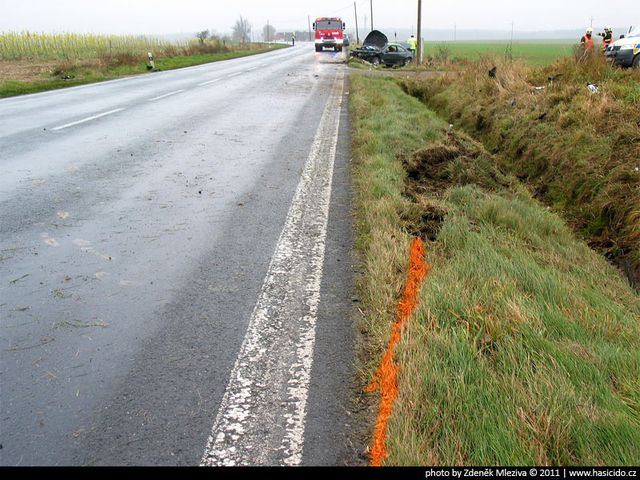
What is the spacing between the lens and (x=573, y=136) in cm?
→ 792

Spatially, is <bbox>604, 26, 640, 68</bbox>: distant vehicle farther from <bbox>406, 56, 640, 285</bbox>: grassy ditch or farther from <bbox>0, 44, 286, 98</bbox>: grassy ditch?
<bbox>0, 44, 286, 98</bbox>: grassy ditch

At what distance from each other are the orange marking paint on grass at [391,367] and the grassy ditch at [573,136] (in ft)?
8.01

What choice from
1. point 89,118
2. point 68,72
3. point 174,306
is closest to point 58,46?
point 68,72

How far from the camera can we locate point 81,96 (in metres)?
15.2

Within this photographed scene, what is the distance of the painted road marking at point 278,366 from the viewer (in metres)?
2.35

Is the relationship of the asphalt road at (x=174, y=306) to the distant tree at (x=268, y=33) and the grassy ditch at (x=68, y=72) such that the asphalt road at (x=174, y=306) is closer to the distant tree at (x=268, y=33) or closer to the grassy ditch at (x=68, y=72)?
the grassy ditch at (x=68, y=72)

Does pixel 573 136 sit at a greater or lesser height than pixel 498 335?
lesser

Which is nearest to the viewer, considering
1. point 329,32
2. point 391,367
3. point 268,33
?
point 391,367

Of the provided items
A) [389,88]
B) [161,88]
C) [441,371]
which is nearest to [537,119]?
[389,88]

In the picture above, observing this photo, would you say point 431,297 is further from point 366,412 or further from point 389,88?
point 389,88

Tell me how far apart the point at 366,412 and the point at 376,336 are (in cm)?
65

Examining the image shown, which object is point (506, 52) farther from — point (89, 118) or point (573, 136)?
point (89, 118)

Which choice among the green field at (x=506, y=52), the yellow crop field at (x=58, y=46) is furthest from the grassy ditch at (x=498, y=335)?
the yellow crop field at (x=58, y=46)

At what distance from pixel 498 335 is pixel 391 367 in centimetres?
67
